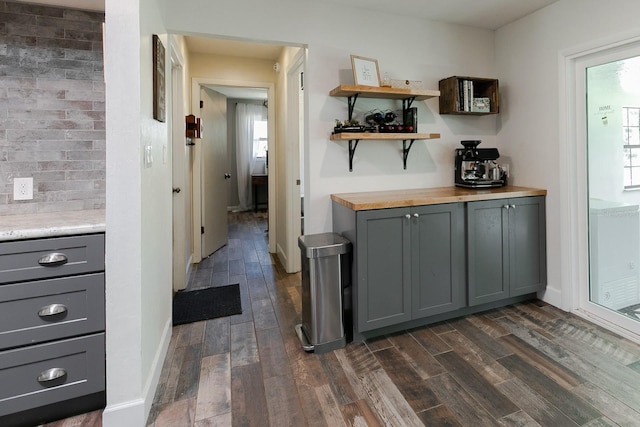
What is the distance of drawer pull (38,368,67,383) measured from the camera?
1.52 m

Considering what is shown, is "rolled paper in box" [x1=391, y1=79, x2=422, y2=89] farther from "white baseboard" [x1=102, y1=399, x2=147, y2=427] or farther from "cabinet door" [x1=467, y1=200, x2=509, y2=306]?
"white baseboard" [x1=102, y1=399, x2=147, y2=427]

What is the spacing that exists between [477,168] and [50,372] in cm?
326

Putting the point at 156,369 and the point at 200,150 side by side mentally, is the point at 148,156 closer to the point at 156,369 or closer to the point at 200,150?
the point at 156,369

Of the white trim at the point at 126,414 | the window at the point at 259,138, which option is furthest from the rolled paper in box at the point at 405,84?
the window at the point at 259,138

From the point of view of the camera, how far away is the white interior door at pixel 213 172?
4.04 meters

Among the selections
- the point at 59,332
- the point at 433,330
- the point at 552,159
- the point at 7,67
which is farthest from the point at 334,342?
the point at 7,67

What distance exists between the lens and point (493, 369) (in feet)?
6.32

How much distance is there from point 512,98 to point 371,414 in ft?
9.50

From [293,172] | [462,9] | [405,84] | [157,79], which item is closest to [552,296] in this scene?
[405,84]

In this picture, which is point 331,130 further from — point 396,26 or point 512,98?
point 512,98

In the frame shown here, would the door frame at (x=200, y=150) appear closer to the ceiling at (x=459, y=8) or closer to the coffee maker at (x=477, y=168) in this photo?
the ceiling at (x=459, y=8)

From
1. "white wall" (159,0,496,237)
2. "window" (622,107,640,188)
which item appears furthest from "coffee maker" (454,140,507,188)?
"window" (622,107,640,188)

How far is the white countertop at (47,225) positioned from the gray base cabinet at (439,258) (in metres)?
1.45

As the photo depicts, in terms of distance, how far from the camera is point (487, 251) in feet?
8.29
